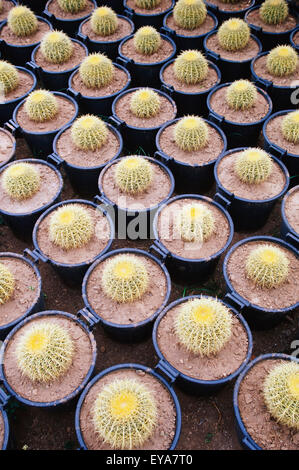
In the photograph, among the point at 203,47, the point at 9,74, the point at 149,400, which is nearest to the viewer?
the point at 149,400

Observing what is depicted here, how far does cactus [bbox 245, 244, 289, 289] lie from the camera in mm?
3707

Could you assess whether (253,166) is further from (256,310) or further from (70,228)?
(70,228)

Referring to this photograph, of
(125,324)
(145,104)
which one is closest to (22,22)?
(145,104)

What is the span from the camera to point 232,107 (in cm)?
528

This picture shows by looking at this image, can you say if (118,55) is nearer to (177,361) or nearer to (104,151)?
(104,151)

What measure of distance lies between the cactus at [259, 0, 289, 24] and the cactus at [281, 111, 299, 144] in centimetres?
228

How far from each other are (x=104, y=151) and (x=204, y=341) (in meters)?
2.72

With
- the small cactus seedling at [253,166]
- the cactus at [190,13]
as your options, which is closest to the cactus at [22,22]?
the cactus at [190,13]

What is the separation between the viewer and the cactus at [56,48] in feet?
19.4

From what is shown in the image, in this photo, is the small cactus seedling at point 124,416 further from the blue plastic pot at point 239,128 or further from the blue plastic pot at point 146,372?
the blue plastic pot at point 239,128

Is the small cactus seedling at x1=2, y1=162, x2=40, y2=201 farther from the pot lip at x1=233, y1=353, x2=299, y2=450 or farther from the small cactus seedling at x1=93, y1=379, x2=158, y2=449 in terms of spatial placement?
the pot lip at x1=233, y1=353, x2=299, y2=450

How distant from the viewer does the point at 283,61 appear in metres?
5.48

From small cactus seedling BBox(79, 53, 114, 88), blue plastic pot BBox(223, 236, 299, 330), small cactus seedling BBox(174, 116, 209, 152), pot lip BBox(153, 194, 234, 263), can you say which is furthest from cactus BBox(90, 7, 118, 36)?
blue plastic pot BBox(223, 236, 299, 330)

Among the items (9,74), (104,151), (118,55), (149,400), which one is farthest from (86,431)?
(118,55)
